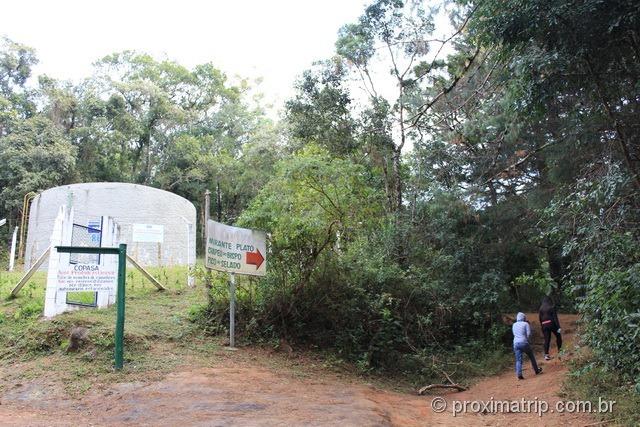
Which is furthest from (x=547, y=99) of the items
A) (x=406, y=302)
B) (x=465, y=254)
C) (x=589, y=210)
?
(x=465, y=254)

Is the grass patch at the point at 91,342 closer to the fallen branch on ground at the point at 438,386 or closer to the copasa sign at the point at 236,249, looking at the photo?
the copasa sign at the point at 236,249

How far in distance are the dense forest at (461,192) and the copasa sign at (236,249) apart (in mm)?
459

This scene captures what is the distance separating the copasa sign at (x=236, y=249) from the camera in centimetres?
905

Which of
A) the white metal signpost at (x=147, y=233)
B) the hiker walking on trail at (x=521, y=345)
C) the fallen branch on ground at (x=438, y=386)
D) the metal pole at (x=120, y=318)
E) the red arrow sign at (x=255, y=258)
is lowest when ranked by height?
the fallen branch on ground at (x=438, y=386)

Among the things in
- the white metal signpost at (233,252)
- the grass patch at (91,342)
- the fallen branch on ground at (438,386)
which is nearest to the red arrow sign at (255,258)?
the white metal signpost at (233,252)

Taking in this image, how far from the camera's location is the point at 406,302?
12156mm

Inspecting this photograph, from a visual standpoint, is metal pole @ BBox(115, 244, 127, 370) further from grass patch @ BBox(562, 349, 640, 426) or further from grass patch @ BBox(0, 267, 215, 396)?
grass patch @ BBox(562, 349, 640, 426)

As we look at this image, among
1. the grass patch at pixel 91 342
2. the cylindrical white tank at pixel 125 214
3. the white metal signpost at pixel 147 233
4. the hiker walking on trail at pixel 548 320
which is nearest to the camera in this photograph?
the grass patch at pixel 91 342

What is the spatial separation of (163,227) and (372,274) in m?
11.1

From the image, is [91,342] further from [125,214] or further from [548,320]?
[125,214]

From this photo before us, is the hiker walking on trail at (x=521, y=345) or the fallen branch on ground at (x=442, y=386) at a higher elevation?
the hiker walking on trail at (x=521, y=345)

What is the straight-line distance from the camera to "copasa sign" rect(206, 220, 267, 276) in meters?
9.05

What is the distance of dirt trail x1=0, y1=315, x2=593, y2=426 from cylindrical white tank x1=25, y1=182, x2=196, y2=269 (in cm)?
1150

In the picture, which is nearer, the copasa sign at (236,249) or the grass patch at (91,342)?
the grass patch at (91,342)
